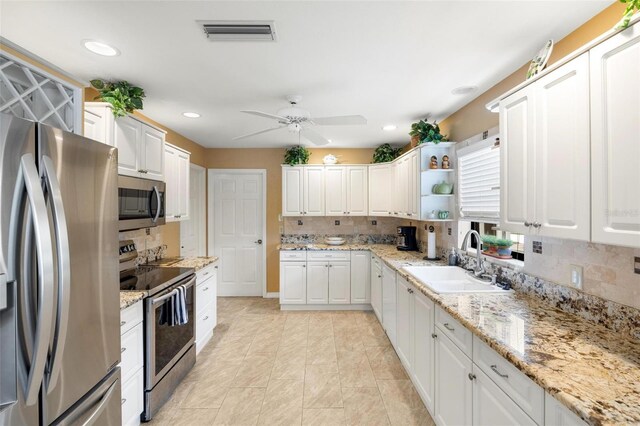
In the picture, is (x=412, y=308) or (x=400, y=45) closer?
(x=400, y=45)

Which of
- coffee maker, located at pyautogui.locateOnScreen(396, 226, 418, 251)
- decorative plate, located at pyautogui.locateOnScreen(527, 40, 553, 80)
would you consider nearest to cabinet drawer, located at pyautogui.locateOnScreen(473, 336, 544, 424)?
decorative plate, located at pyautogui.locateOnScreen(527, 40, 553, 80)

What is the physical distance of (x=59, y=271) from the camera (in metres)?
0.98

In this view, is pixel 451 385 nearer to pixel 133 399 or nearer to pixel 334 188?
pixel 133 399

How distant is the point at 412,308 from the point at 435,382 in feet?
1.88

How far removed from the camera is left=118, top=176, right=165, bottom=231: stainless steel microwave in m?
2.14

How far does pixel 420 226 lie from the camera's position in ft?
13.6

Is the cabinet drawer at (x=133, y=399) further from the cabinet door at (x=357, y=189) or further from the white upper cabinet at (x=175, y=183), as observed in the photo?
the cabinet door at (x=357, y=189)

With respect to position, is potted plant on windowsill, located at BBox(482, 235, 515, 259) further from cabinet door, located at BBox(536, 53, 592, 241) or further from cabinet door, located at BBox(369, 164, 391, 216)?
cabinet door, located at BBox(369, 164, 391, 216)

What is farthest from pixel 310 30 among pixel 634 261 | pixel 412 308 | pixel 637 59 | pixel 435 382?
pixel 435 382

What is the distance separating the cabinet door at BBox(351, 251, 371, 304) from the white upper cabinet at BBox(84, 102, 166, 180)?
2792 mm

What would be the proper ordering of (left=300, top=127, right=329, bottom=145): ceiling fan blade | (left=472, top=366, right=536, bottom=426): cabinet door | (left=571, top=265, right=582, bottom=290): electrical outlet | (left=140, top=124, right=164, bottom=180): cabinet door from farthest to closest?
(left=300, top=127, right=329, bottom=145): ceiling fan blade < (left=140, top=124, right=164, bottom=180): cabinet door < (left=571, top=265, right=582, bottom=290): electrical outlet < (left=472, top=366, right=536, bottom=426): cabinet door

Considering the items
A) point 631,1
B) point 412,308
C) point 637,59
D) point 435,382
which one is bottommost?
point 435,382

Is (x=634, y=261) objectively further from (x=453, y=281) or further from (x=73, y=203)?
(x=73, y=203)

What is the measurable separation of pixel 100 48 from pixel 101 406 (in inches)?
80.7
